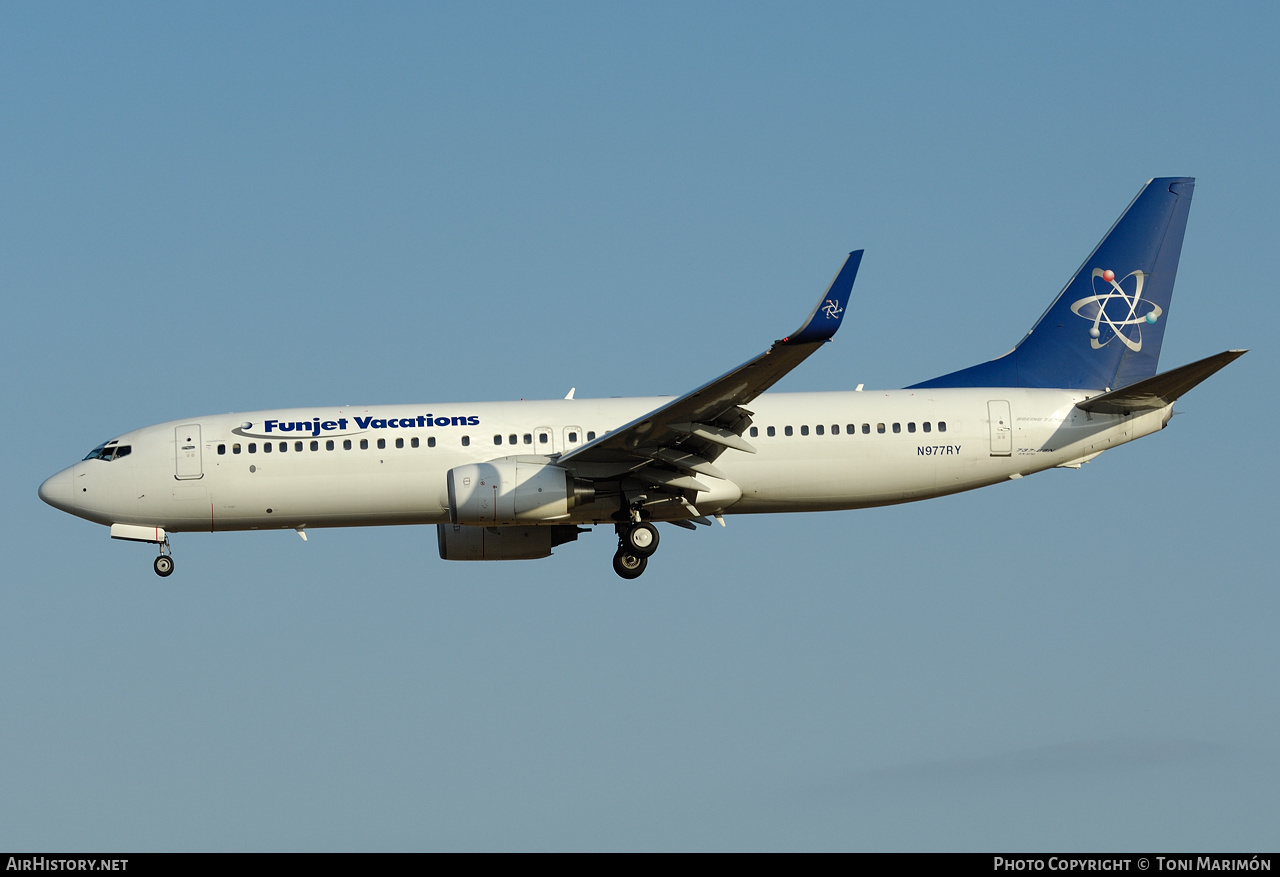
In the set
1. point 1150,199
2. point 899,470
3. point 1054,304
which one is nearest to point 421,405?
point 899,470

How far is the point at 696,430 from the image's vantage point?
28.0 meters

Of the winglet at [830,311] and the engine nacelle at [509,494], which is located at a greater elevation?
the winglet at [830,311]

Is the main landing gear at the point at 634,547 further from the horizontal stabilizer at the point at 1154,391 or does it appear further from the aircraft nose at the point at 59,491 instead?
the aircraft nose at the point at 59,491

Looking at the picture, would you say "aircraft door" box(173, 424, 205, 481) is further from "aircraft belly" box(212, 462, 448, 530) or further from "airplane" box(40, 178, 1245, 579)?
"aircraft belly" box(212, 462, 448, 530)

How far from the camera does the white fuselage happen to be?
29688mm

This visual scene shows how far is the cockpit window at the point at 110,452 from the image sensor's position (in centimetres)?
3091

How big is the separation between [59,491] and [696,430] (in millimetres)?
13520

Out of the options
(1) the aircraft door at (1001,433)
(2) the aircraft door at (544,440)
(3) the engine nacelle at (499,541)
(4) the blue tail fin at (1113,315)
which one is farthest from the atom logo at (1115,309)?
(3) the engine nacelle at (499,541)

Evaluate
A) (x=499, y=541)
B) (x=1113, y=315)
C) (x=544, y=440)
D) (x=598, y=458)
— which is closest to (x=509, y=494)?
(x=598, y=458)

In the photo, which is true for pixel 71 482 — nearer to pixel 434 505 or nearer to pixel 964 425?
pixel 434 505

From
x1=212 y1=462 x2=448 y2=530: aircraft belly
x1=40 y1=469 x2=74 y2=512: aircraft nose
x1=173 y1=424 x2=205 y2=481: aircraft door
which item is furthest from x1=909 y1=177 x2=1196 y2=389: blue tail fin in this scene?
x1=40 y1=469 x2=74 y2=512: aircraft nose

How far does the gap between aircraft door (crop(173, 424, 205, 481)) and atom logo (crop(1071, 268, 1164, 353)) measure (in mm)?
19026

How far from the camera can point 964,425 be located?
30156mm

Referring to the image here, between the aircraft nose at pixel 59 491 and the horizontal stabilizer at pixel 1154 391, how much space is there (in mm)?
20785
